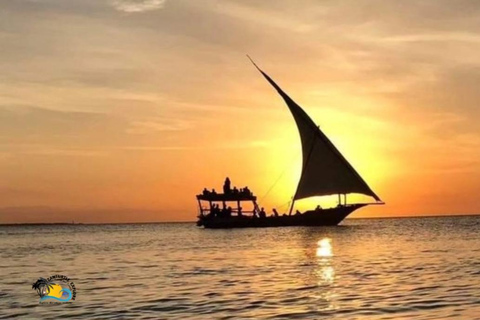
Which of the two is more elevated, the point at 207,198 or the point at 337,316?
the point at 207,198

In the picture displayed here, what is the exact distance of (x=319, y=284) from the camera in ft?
87.5

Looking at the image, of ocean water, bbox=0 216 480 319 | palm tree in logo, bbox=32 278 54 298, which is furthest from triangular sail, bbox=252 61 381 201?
palm tree in logo, bbox=32 278 54 298

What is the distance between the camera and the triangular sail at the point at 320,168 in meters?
83.6

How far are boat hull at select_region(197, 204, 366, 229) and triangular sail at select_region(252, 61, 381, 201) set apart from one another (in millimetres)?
5111

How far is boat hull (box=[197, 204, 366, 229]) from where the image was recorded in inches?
3561

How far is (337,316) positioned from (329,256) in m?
23.2

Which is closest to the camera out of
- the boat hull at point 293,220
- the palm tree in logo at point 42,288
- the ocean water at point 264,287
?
the ocean water at point 264,287

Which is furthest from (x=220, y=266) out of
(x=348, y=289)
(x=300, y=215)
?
(x=300, y=215)

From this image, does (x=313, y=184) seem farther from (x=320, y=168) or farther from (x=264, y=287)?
(x=264, y=287)

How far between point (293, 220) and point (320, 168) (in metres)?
10.1

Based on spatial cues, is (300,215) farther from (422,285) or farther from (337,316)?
(337,316)

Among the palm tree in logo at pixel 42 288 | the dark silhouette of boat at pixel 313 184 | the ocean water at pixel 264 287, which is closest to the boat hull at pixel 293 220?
the dark silhouette of boat at pixel 313 184

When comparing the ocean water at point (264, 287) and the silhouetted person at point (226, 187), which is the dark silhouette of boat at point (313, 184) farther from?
the ocean water at point (264, 287)

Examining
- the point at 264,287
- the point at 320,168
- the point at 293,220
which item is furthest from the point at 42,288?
the point at 293,220
